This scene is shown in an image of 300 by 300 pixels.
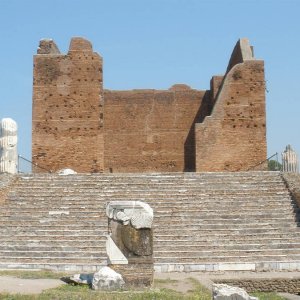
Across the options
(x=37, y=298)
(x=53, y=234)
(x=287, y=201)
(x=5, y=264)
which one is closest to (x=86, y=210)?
(x=53, y=234)

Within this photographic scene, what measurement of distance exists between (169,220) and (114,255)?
446cm

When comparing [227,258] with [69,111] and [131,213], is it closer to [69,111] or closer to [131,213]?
[131,213]

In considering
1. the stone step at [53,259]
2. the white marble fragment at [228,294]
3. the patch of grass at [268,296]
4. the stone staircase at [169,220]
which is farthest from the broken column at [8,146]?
the white marble fragment at [228,294]

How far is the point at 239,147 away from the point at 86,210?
724 cm

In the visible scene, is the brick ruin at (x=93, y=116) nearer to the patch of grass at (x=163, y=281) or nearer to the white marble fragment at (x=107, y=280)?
the patch of grass at (x=163, y=281)

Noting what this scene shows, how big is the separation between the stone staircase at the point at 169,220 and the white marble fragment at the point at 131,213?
263cm

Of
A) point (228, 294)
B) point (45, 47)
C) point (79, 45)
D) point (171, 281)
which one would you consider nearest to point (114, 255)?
point (171, 281)

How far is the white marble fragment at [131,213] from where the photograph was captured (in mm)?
9352

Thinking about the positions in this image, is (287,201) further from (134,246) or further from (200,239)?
(134,246)

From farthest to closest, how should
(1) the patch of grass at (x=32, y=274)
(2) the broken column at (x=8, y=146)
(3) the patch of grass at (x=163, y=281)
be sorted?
1. (2) the broken column at (x=8, y=146)
2. (1) the patch of grass at (x=32, y=274)
3. (3) the patch of grass at (x=163, y=281)

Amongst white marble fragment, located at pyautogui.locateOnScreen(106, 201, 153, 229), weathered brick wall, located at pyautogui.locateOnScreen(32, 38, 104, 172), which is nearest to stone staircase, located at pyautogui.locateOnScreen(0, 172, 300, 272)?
white marble fragment, located at pyautogui.locateOnScreen(106, 201, 153, 229)

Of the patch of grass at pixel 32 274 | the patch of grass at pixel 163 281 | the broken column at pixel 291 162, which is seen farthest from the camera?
the broken column at pixel 291 162

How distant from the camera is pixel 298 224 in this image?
44.4 ft

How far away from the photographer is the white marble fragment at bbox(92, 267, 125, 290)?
8805 millimetres
